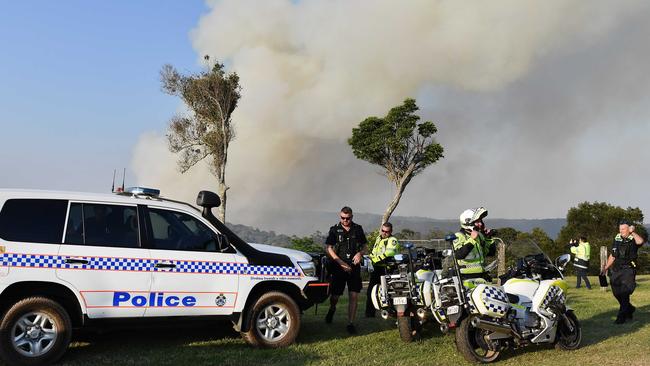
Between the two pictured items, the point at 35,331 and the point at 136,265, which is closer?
the point at 35,331

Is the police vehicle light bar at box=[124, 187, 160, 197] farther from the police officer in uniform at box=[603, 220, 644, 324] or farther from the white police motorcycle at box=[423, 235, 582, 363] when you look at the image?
the police officer in uniform at box=[603, 220, 644, 324]

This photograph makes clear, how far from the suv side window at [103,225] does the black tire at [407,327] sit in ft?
11.4

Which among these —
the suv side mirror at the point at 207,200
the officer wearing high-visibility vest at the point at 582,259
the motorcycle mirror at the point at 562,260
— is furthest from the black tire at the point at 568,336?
the officer wearing high-visibility vest at the point at 582,259

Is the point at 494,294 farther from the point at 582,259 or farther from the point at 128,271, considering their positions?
the point at 582,259

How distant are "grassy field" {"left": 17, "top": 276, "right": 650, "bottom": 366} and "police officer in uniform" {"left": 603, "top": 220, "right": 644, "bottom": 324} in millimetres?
521

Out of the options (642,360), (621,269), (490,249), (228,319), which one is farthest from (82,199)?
(621,269)

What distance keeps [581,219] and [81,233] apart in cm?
4734

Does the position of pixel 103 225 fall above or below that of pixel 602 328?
above

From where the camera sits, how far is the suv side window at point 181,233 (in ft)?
20.9

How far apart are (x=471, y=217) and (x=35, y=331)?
503cm

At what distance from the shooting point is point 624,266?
30.0 ft

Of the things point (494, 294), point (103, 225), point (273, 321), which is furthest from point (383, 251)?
point (103, 225)

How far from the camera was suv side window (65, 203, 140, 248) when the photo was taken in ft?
19.5

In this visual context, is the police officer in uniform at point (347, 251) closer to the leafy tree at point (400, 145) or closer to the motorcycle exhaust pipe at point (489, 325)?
the motorcycle exhaust pipe at point (489, 325)
